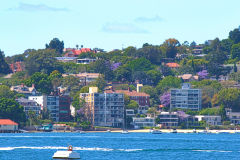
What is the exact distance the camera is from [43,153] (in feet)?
426

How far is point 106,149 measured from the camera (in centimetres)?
14138

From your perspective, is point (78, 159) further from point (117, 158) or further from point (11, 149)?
point (11, 149)

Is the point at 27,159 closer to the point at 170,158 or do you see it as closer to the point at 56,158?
the point at 56,158

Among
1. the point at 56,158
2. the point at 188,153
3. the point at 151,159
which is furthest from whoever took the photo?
the point at 188,153

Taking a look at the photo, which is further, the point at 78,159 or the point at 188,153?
the point at 188,153

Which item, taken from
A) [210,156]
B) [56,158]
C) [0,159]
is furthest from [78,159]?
[210,156]

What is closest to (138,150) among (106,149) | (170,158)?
(106,149)

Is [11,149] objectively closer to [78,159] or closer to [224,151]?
[78,159]

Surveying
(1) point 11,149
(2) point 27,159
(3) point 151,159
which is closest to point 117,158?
(3) point 151,159

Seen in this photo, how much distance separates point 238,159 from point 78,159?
24.1m

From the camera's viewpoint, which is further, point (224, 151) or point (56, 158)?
point (224, 151)

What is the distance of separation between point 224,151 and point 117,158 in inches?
1070

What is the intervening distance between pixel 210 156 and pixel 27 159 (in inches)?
1122

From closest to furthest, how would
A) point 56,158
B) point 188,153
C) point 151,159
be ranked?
point 56,158, point 151,159, point 188,153
